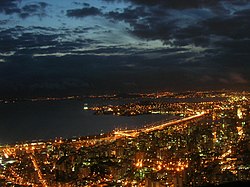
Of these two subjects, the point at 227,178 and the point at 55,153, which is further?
the point at 55,153

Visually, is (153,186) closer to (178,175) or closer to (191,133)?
(178,175)

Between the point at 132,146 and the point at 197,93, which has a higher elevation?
the point at 132,146

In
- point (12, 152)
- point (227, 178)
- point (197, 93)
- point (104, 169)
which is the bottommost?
point (197, 93)

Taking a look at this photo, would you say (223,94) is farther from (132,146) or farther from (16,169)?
(16,169)

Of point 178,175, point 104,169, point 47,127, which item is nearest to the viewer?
point 178,175

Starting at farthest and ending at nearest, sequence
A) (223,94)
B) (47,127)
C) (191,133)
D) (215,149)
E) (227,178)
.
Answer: (223,94) → (47,127) → (191,133) → (215,149) → (227,178)

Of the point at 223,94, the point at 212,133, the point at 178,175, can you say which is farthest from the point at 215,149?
the point at 223,94

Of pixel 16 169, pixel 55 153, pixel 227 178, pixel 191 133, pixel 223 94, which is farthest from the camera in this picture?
pixel 223 94

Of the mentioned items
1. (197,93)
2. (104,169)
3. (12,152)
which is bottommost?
(197,93)

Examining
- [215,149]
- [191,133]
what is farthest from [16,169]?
[191,133]
